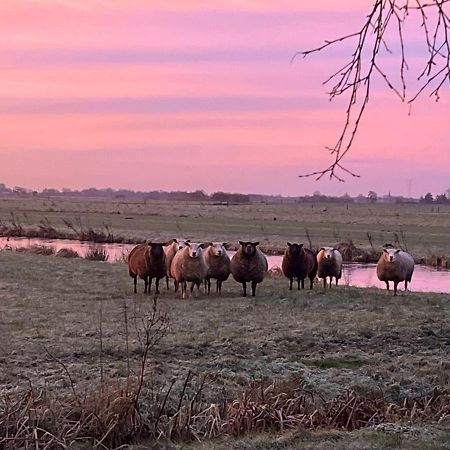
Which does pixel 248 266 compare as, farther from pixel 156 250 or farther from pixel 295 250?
pixel 156 250

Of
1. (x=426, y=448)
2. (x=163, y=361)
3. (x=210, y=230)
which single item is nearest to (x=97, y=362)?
(x=163, y=361)

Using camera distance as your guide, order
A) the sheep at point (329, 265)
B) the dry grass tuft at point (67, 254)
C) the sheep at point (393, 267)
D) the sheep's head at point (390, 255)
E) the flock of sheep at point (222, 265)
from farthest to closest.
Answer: the dry grass tuft at point (67, 254)
the sheep at point (329, 265)
the sheep's head at point (390, 255)
the sheep at point (393, 267)
the flock of sheep at point (222, 265)

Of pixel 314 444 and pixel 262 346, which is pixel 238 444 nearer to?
pixel 314 444

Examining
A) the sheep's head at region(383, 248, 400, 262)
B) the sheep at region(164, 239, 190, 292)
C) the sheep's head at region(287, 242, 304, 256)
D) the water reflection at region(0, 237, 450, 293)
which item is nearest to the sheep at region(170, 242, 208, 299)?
the sheep at region(164, 239, 190, 292)

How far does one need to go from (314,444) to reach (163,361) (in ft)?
15.9

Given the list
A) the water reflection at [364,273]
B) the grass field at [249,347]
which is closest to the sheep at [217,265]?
the grass field at [249,347]

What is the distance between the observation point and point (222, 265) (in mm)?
21500

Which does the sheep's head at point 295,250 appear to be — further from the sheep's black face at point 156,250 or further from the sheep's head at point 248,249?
the sheep's black face at point 156,250

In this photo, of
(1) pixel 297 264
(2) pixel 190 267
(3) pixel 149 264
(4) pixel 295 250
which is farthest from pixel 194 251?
(4) pixel 295 250

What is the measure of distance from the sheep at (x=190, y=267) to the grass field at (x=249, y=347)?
935 millimetres

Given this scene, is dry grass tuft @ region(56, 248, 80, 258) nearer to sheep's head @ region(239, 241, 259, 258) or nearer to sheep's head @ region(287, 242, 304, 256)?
sheep's head @ region(287, 242, 304, 256)

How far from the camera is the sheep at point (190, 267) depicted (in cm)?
2055

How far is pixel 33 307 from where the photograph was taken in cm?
1697

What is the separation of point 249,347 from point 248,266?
8266mm
